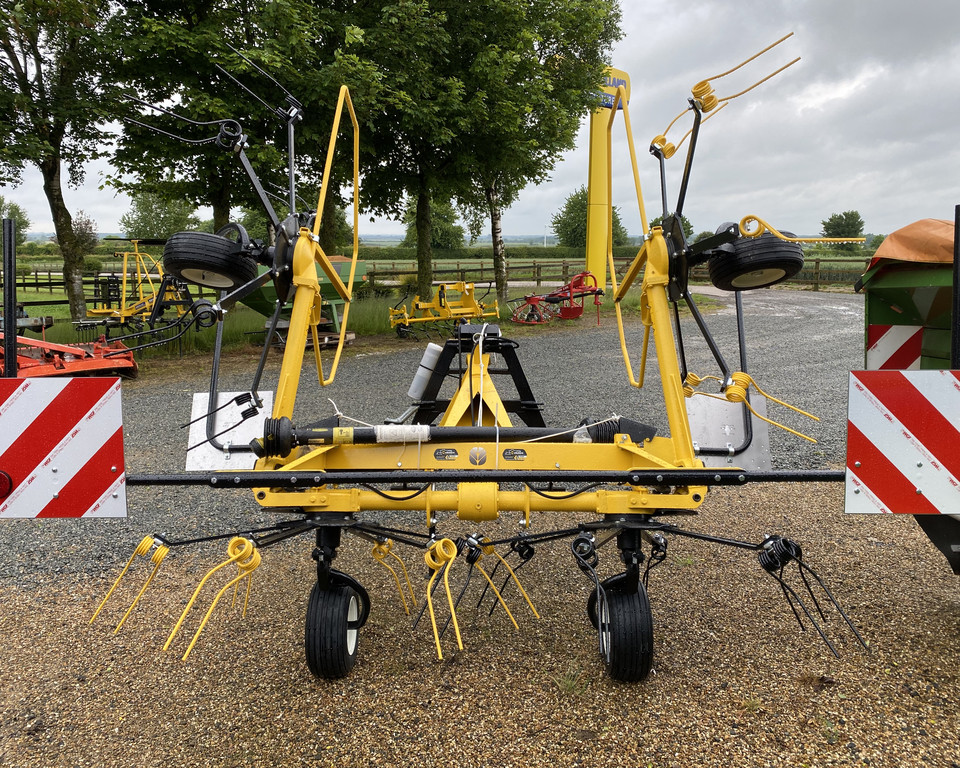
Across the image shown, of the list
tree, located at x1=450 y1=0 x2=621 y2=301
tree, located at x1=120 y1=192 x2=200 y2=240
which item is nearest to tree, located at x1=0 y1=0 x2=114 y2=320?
tree, located at x1=450 y1=0 x2=621 y2=301

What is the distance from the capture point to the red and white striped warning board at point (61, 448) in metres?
2.27

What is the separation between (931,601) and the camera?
3.12 metres

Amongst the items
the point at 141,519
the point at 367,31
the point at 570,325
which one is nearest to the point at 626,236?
the point at 570,325

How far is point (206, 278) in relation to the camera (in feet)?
9.58

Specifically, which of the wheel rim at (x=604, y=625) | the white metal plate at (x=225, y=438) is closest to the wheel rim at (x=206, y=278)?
the white metal plate at (x=225, y=438)

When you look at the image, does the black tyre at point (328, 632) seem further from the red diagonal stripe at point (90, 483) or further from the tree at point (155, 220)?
the tree at point (155, 220)

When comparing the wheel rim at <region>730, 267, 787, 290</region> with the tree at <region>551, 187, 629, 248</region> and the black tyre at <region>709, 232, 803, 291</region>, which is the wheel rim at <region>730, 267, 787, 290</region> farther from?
the tree at <region>551, 187, 629, 248</region>

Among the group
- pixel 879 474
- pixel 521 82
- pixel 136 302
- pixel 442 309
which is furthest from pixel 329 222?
pixel 879 474

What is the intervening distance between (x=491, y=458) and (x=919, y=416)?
1.54 metres

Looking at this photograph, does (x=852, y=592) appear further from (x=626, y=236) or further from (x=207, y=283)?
(x=626, y=236)

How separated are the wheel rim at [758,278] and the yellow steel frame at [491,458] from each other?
292mm

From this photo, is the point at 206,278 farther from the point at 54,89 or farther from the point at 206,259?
the point at 54,89

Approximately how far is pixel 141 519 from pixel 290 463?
7.84 ft

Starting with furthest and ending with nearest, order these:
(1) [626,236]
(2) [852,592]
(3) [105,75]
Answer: (1) [626,236]
(3) [105,75]
(2) [852,592]
